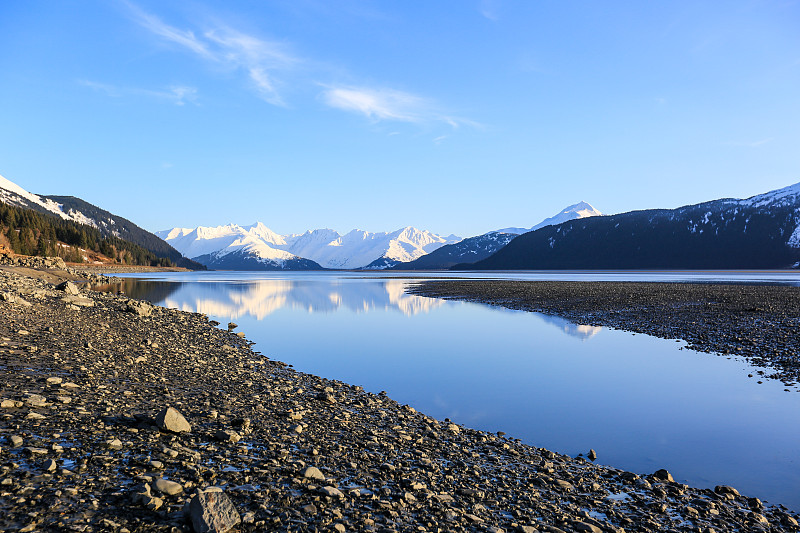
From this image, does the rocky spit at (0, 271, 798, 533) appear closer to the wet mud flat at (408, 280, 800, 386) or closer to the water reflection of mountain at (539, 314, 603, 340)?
the wet mud flat at (408, 280, 800, 386)

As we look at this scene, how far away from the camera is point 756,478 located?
37.1 ft

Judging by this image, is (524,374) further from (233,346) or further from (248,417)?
(233,346)

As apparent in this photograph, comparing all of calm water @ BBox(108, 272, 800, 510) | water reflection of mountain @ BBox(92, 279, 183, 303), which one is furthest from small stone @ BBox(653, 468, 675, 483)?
water reflection of mountain @ BBox(92, 279, 183, 303)

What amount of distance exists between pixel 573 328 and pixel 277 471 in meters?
34.4

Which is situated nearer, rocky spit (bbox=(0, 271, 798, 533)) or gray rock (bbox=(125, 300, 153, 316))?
rocky spit (bbox=(0, 271, 798, 533))

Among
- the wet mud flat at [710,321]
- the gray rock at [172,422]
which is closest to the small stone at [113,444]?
the gray rock at [172,422]

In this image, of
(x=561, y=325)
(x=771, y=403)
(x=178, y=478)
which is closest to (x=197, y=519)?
(x=178, y=478)

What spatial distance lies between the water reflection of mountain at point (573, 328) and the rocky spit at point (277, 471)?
23777 mm

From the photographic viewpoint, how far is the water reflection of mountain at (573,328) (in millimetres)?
35691

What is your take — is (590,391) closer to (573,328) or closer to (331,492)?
(331,492)

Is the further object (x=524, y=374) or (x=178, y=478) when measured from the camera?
(x=524, y=374)

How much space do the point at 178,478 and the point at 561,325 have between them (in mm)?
37683

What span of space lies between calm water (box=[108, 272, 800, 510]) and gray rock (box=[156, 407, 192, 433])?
849 cm

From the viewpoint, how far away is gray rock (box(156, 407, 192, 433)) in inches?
428
